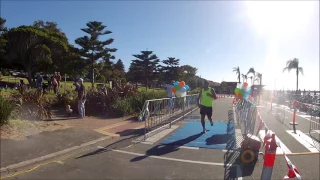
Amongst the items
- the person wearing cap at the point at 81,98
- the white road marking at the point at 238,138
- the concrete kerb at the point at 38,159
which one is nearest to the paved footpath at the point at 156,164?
the concrete kerb at the point at 38,159

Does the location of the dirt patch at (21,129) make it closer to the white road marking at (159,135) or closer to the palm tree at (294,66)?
the white road marking at (159,135)

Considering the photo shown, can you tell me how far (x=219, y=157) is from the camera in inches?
249

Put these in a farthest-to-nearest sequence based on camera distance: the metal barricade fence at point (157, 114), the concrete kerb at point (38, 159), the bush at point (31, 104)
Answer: the bush at point (31, 104) → the metal barricade fence at point (157, 114) → the concrete kerb at point (38, 159)

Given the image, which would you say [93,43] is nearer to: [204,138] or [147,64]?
[147,64]

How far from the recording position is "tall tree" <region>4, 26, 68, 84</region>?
36.3 meters

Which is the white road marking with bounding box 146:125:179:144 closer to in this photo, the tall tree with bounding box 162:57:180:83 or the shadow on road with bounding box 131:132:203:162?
the shadow on road with bounding box 131:132:203:162

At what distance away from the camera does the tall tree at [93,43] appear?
1492 inches

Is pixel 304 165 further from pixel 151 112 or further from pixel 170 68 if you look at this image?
pixel 170 68

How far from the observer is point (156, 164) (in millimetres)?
5719

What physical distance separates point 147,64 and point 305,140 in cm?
4898

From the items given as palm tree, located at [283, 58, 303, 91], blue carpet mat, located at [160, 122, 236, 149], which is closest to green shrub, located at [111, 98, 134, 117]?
blue carpet mat, located at [160, 122, 236, 149]

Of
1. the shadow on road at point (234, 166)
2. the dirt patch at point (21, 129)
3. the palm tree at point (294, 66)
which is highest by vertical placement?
the palm tree at point (294, 66)

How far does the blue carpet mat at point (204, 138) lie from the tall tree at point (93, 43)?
30.6m

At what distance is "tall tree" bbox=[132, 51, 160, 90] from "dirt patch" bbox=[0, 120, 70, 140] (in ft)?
158
